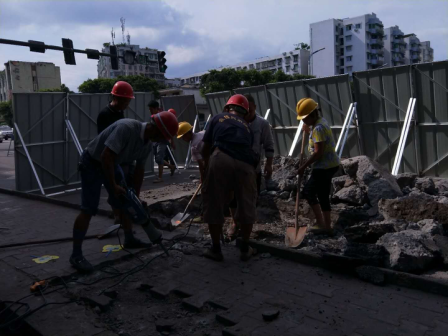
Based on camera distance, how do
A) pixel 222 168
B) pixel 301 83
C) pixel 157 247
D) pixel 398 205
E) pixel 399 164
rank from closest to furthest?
pixel 222 168
pixel 157 247
pixel 398 205
pixel 399 164
pixel 301 83

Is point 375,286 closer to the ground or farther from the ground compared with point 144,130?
closer to the ground

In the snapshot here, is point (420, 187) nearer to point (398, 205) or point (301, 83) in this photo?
point (398, 205)

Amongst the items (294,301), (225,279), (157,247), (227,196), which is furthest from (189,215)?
(294,301)

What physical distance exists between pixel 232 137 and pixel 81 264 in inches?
77.9

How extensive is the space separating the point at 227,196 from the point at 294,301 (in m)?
1.38

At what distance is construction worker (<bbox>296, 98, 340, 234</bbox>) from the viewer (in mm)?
5145

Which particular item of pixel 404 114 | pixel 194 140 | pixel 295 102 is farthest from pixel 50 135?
pixel 404 114

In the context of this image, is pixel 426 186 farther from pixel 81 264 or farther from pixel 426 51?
pixel 426 51

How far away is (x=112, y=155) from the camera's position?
13.4 ft

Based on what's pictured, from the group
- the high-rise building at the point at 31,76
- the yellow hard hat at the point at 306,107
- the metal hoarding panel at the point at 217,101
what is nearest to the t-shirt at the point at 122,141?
the yellow hard hat at the point at 306,107

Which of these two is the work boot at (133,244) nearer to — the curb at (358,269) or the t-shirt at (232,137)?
the curb at (358,269)

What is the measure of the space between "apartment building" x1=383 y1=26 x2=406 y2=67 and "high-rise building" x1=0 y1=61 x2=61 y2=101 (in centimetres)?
7488

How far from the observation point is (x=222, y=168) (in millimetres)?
4246

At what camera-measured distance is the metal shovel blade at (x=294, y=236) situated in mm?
4898
